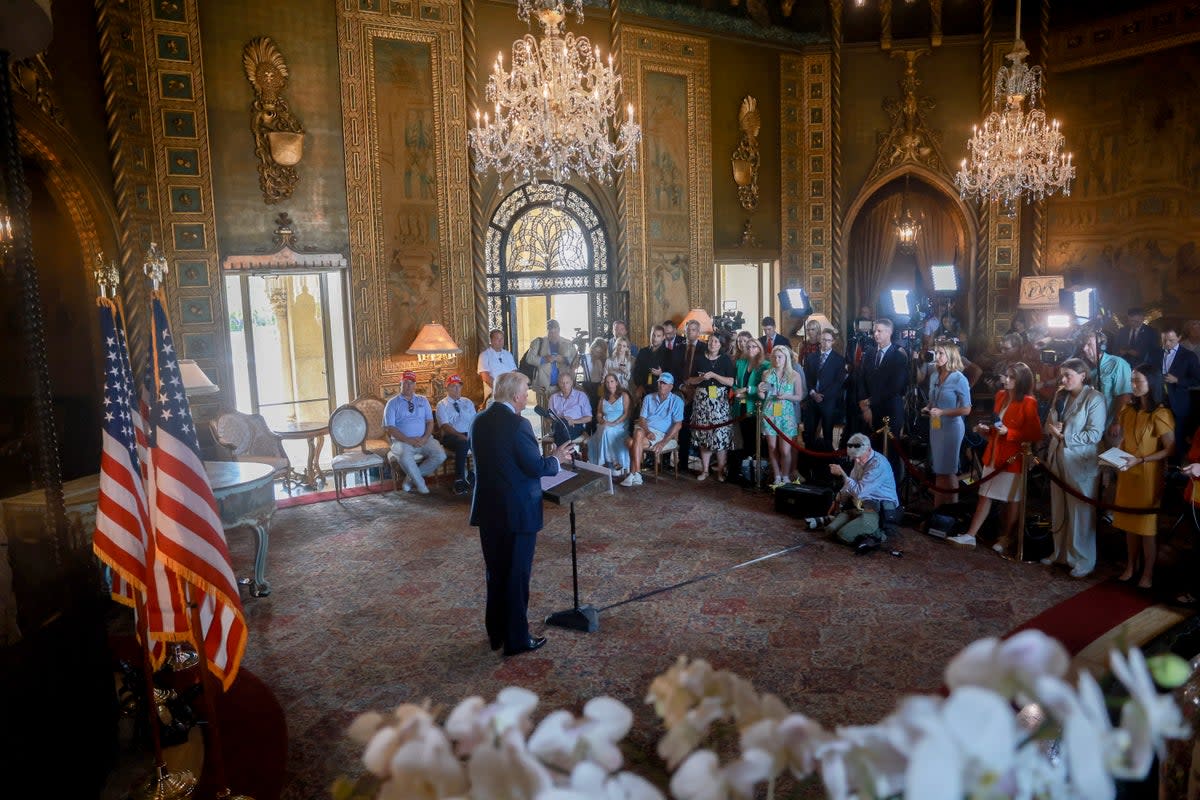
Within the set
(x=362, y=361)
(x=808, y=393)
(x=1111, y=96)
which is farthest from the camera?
(x=1111, y=96)

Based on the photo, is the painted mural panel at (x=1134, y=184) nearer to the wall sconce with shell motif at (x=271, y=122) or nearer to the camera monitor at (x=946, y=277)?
the camera monitor at (x=946, y=277)

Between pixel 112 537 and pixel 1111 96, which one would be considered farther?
pixel 1111 96

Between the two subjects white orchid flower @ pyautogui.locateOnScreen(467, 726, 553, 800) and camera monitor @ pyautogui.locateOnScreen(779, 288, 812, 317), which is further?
camera monitor @ pyautogui.locateOnScreen(779, 288, 812, 317)

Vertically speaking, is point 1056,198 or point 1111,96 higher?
point 1111,96

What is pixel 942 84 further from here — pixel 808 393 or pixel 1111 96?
pixel 808 393

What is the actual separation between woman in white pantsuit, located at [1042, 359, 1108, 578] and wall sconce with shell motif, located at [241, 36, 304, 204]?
9.11 m

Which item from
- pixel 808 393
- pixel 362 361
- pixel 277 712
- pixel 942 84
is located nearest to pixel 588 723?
pixel 277 712

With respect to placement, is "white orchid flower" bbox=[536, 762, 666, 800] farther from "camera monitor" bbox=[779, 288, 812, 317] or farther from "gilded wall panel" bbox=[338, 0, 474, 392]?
"camera monitor" bbox=[779, 288, 812, 317]

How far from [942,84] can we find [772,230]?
4.13 metres

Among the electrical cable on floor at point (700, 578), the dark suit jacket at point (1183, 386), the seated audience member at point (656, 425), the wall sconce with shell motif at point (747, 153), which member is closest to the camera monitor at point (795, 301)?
the wall sconce with shell motif at point (747, 153)

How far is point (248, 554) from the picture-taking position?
835 centimetres

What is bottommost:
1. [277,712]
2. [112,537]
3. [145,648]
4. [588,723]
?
[277,712]

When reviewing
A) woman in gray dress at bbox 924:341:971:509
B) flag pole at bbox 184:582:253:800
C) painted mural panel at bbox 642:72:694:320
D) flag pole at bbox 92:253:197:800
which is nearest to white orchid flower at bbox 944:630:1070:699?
flag pole at bbox 184:582:253:800

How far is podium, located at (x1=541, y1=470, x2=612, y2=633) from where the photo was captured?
597 centimetres
